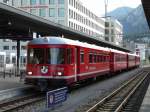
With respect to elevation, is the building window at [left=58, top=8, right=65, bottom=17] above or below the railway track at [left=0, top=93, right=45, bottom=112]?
above

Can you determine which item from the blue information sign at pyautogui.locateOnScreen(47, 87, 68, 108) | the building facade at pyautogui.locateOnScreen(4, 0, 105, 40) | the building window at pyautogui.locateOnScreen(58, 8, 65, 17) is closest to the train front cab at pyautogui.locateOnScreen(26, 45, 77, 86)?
the blue information sign at pyautogui.locateOnScreen(47, 87, 68, 108)

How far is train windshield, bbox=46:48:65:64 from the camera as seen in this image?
20.6 meters

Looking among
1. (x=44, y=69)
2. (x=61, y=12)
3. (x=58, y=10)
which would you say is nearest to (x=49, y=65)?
(x=44, y=69)

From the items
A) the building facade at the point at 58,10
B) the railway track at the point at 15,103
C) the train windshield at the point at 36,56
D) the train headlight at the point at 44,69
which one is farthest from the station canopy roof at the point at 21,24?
the building facade at the point at 58,10

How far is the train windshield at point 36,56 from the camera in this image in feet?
68.6

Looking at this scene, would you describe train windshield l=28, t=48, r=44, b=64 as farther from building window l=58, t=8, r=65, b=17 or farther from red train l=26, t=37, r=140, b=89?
building window l=58, t=8, r=65, b=17

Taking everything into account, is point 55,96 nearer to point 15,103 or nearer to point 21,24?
point 15,103

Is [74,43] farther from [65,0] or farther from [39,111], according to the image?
[65,0]

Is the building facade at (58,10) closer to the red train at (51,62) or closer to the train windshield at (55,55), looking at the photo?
the red train at (51,62)

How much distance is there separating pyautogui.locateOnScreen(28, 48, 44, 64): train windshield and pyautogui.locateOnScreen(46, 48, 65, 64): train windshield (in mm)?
373

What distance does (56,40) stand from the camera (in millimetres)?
20812

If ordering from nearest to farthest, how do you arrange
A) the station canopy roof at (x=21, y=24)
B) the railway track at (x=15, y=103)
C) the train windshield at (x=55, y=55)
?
1. the railway track at (x=15, y=103)
2. the train windshield at (x=55, y=55)
3. the station canopy roof at (x=21, y=24)

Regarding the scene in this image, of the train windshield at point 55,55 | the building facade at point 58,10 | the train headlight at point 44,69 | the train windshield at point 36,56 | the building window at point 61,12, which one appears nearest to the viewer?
the train headlight at point 44,69

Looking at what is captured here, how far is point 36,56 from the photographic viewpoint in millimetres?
21109
